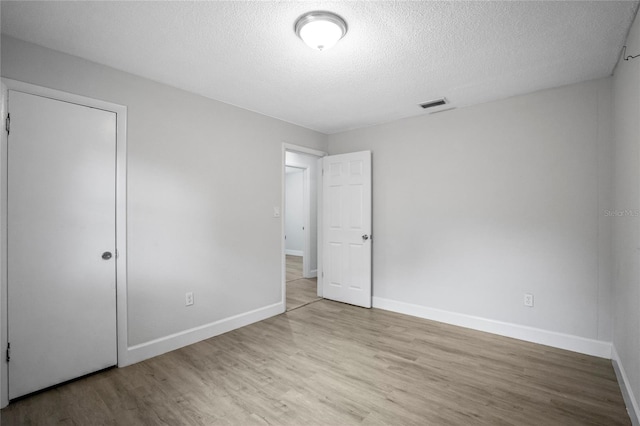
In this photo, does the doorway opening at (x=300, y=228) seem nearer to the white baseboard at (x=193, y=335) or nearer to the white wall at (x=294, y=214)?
the white wall at (x=294, y=214)

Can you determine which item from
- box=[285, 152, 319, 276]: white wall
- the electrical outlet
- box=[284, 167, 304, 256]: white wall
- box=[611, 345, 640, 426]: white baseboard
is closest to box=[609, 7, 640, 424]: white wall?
box=[611, 345, 640, 426]: white baseboard

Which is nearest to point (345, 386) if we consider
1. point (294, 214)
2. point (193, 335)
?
point (193, 335)

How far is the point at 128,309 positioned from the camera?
262 centimetres

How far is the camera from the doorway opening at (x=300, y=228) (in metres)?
4.50

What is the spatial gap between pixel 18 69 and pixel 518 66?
376cm

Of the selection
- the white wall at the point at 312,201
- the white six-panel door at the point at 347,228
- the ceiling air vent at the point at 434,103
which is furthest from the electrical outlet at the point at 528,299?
the white wall at the point at 312,201

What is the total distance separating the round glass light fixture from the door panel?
5.86ft

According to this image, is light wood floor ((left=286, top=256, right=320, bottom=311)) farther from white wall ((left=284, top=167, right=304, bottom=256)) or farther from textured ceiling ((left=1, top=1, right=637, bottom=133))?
textured ceiling ((left=1, top=1, right=637, bottom=133))

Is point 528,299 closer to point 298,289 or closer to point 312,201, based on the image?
point 298,289

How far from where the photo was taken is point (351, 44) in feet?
7.17

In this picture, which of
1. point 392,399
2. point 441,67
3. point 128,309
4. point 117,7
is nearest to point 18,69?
point 117,7

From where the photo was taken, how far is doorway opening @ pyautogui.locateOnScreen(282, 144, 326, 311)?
450 centimetres

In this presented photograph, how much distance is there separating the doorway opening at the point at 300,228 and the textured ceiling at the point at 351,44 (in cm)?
149

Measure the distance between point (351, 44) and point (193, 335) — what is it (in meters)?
2.98
